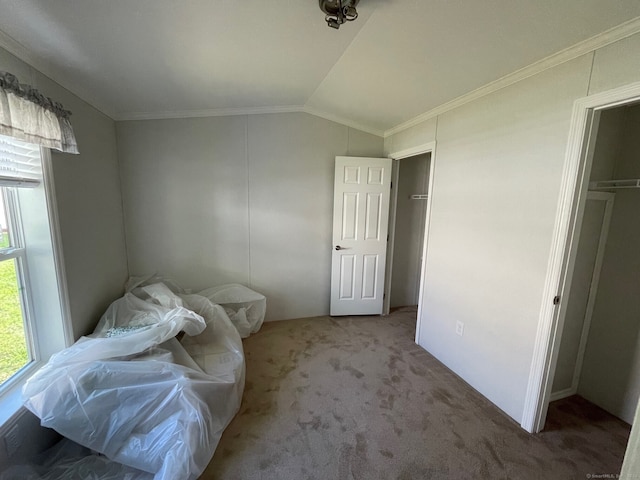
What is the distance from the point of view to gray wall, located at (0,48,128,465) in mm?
1513

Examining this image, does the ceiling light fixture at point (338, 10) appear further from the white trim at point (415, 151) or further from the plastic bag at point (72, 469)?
the plastic bag at point (72, 469)

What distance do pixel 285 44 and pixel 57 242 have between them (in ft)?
6.29

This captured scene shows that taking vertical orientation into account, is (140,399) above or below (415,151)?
below

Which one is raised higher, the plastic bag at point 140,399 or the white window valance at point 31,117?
the white window valance at point 31,117

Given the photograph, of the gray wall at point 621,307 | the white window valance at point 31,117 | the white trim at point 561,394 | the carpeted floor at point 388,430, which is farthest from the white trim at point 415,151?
the white window valance at point 31,117

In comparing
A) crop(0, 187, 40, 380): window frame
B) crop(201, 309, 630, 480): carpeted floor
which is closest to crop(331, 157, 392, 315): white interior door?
crop(201, 309, 630, 480): carpeted floor

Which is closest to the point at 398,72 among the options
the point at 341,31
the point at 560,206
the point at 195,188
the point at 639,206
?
the point at 341,31

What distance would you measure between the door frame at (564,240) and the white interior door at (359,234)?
1816 mm

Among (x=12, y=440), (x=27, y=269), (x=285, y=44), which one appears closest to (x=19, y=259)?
(x=27, y=269)

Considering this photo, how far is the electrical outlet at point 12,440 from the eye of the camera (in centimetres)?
129

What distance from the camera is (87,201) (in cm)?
209

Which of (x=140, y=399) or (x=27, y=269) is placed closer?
(x=140, y=399)

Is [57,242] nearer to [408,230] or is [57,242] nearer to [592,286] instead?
[408,230]

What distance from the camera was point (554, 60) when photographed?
5.02 ft
